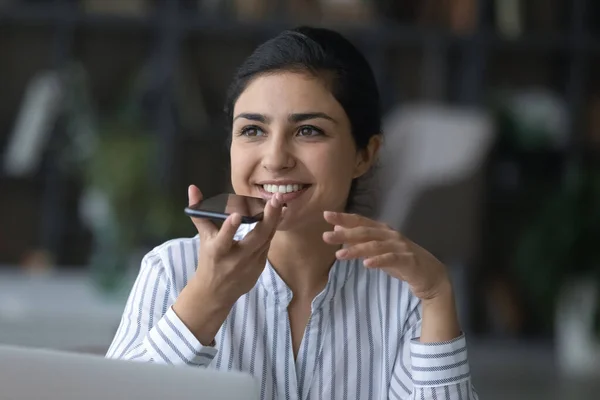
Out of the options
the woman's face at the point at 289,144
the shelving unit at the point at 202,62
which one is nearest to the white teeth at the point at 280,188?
the woman's face at the point at 289,144

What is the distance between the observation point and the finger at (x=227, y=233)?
1034 millimetres

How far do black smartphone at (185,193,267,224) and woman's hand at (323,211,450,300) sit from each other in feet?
0.27

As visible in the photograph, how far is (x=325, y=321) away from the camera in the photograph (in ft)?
4.33

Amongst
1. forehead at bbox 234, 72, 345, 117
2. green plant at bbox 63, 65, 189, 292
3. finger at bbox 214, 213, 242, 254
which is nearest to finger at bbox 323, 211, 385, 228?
finger at bbox 214, 213, 242, 254

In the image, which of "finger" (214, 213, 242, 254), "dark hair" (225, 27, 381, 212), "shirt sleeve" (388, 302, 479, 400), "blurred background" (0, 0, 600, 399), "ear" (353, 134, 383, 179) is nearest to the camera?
"finger" (214, 213, 242, 254)

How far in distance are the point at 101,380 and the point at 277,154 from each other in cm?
61

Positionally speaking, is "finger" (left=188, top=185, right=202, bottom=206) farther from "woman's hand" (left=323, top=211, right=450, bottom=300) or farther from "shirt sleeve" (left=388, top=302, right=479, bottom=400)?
"shirt sleeve" (left=388, top=302, right=479, bottom=400)

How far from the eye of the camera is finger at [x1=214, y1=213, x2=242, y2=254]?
40.7 inches

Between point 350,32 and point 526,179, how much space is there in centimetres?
117

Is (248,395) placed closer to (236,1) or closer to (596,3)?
(236,1)

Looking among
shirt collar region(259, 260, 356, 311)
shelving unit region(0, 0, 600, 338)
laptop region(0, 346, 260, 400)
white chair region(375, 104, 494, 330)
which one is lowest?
laptop region(0, 346, 260, 400)

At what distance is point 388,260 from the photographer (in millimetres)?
1136

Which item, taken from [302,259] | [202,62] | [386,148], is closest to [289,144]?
[302,259]

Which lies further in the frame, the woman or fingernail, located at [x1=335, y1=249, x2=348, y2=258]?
the woman
